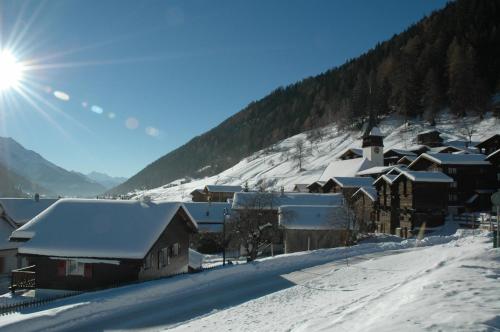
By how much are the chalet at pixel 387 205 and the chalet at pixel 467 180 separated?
8916 mm

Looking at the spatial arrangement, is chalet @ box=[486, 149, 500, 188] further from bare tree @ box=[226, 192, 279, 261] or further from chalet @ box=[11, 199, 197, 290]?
chalet @ box=[11, 199, 197, 290]

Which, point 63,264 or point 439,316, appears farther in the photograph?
point 63,264

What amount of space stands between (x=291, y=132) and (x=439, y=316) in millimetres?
171175

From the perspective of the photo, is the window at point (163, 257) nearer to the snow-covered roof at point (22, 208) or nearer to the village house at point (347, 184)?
the snow-covered roof at point (22, 208)

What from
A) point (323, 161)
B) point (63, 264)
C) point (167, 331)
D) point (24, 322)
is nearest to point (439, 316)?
point (167, 331)

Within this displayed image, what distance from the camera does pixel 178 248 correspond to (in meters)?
32.5

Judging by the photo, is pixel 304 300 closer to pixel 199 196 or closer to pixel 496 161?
pixel 496 161

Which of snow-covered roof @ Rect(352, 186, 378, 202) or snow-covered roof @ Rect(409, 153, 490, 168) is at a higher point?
snow-covered roof @ Rect(409, 153, 490, 168)

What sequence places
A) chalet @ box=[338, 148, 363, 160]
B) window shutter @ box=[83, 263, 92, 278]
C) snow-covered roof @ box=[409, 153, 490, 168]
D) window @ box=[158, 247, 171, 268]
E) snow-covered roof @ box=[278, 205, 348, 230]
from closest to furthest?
window shutter @ box=[83, 263, 92, 278] → window @ box=[158, 247, 171, 268] → snow-covered roof @ box=[278, 205, 348, 230] → snow-covered roof @ box=[409, 153, 490, 168] → chalet @ box=[338, 148, 363, 160]

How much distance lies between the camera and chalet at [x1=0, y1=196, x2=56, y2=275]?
122ft

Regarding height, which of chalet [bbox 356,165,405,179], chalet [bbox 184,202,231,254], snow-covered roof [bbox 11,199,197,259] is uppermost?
chalet [bbox 356,165,405,179]

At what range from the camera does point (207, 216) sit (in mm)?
64000

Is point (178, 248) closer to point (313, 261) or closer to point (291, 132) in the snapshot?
point (313, 261)

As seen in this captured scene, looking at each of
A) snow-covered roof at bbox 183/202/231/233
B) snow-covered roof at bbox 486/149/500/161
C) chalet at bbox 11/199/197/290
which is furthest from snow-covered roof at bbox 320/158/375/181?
chalet at bbox 11/199/197/290
